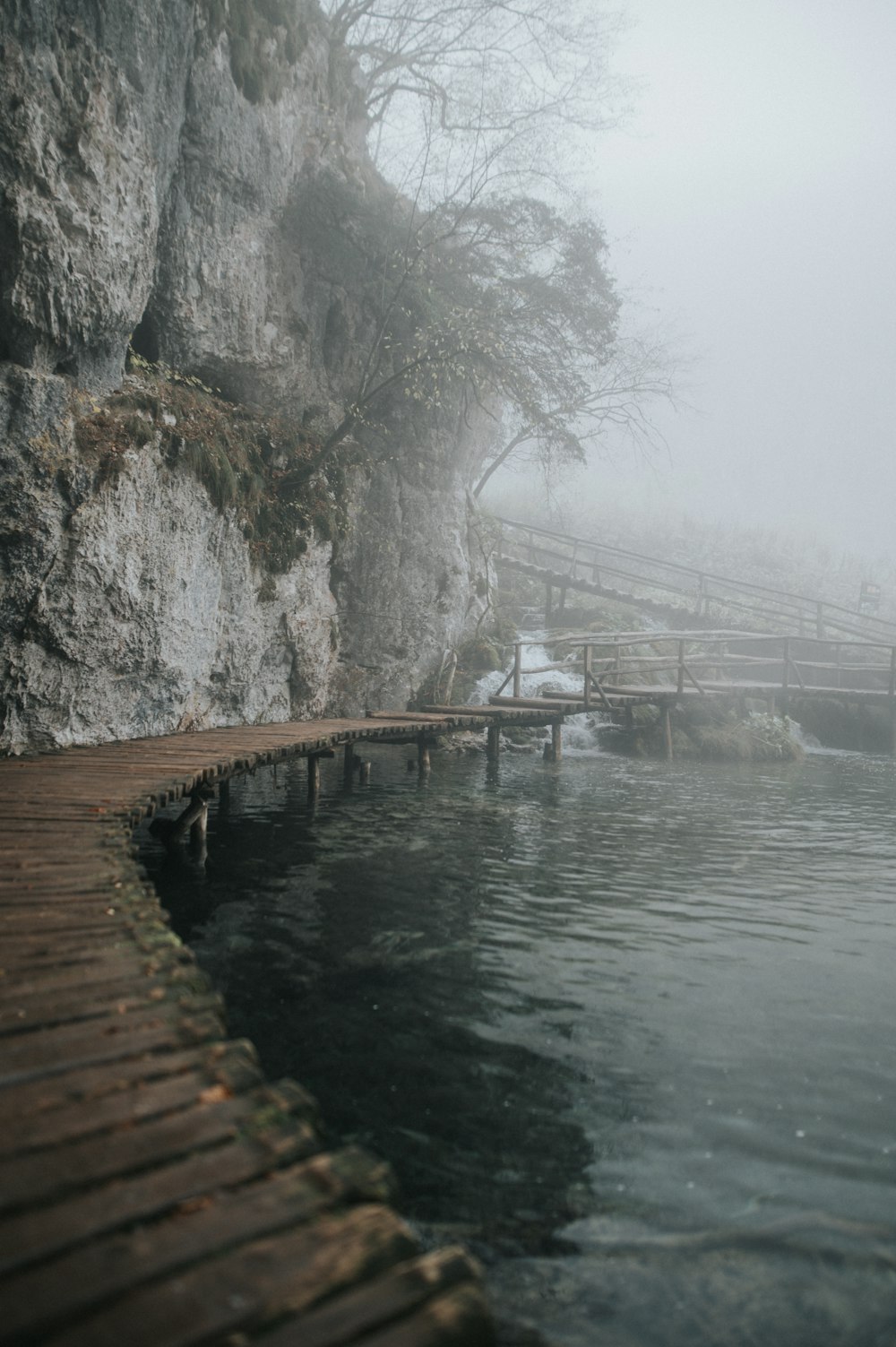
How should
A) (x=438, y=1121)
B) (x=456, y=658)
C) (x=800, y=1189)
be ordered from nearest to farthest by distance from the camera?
(x=800, y=1189) → (x=438, y=1121) → (x=456, y=658)

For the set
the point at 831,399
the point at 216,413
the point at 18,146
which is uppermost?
the point at 831,399

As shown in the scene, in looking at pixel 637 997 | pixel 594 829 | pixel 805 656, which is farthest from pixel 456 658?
pixel 637 997

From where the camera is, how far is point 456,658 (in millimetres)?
22250

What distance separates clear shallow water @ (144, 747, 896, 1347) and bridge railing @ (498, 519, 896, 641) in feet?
65.2

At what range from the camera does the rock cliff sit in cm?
998

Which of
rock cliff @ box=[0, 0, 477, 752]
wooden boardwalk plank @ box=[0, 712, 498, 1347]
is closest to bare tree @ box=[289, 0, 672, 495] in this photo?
rock cliff @ box=[0, 0, 477, 752]

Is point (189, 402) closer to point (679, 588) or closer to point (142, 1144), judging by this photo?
point (142, 1144)

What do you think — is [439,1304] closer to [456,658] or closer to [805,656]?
[456,658]

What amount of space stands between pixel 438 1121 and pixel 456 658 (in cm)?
1823

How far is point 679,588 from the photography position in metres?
32.6

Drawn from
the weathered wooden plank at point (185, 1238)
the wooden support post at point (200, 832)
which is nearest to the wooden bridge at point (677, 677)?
the wooden support post at point (200, 832)

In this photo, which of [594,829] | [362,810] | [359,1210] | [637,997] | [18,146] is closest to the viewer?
[359,1210]

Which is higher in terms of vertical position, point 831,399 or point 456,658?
point 831,399

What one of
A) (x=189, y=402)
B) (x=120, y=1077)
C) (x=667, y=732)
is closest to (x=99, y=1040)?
(x=120, y=1077)
